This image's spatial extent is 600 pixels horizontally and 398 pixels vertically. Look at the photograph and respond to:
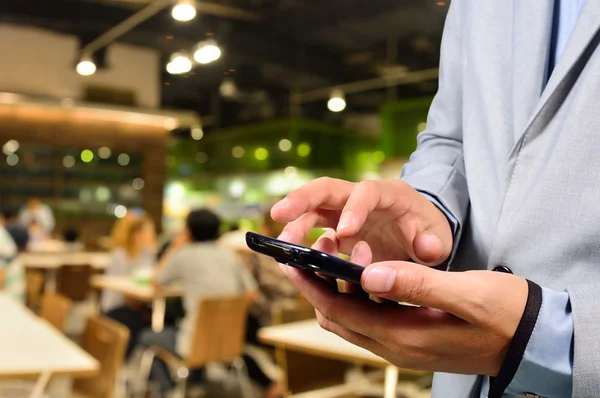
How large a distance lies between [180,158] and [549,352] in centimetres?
1273

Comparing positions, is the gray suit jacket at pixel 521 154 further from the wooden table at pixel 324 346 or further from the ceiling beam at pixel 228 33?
the ceiling beam at pixel 228 33

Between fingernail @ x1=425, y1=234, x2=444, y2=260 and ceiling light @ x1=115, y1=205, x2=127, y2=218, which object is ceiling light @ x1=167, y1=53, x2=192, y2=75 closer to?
fingernail @ x1=425, y1=234, x2=444, y2=260

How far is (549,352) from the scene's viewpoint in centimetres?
54

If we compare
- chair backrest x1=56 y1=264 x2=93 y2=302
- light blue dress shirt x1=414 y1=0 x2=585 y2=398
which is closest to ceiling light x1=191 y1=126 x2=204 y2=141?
chair backrest x1=56 y1=264 x2=93 y2=302

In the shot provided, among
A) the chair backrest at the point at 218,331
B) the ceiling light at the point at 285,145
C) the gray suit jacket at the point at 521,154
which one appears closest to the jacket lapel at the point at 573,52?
the gray suit jacket at the point at 521,154

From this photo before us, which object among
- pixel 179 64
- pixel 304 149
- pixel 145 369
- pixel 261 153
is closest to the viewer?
pixel 179 64

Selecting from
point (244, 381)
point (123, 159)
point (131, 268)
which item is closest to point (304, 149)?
point (123, 159)

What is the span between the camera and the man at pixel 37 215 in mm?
9453

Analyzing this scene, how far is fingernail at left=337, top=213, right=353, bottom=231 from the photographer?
23.1 inches

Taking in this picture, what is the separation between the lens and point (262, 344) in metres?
4.70

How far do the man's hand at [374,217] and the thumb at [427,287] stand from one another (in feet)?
0.40

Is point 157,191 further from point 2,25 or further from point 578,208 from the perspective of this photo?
point 578,208

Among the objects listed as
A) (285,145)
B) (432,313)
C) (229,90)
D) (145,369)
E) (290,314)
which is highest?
(229,90)

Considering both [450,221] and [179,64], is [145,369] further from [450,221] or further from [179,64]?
[450,221]
